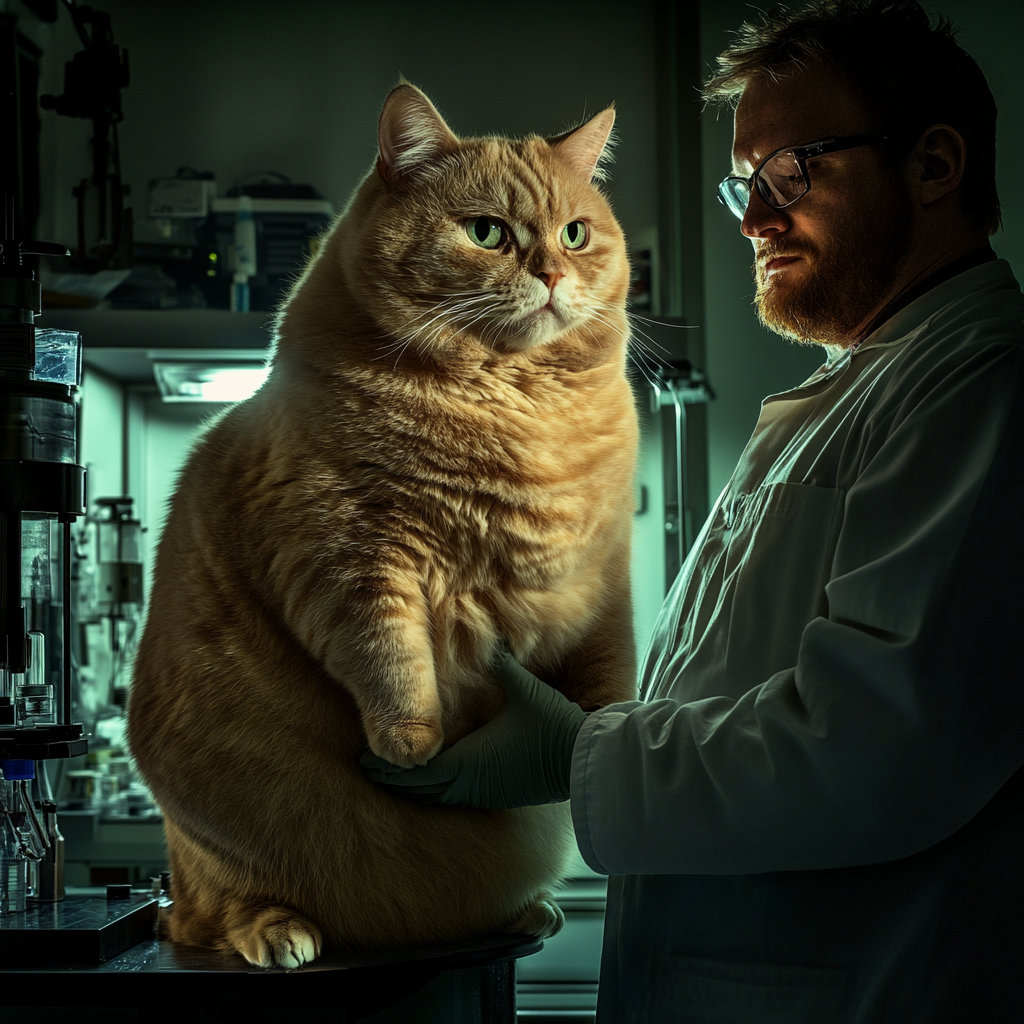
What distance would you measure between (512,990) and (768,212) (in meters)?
0.99

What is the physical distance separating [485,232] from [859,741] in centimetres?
72

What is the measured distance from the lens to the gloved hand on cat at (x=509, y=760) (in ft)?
3.22

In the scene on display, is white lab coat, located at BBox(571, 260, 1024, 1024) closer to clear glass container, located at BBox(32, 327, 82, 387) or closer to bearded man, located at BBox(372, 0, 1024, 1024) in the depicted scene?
bearded man, located at BBox(372, 0, 1024, 1024)

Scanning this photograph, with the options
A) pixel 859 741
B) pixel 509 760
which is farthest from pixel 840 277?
pixel 509 760

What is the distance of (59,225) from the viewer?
10.1 feet

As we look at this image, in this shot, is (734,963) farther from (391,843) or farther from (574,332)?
(574,332)

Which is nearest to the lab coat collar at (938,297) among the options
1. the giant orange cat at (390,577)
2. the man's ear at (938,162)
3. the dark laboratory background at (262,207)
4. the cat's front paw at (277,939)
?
the man's ear at (938,162)

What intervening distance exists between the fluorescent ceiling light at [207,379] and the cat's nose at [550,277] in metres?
1.61

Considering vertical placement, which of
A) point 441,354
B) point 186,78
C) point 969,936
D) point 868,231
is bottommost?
point 969,936

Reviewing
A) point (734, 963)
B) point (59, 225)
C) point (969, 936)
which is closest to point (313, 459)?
point (734, 963)

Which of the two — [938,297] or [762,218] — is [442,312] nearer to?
[762,218]

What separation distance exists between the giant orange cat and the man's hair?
0.38 meters

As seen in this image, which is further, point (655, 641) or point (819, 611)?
point (655, 641)

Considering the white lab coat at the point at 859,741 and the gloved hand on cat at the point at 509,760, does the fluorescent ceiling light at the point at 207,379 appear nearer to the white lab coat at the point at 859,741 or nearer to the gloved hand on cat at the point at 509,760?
the gloved hand on cat at the point at 509,760
